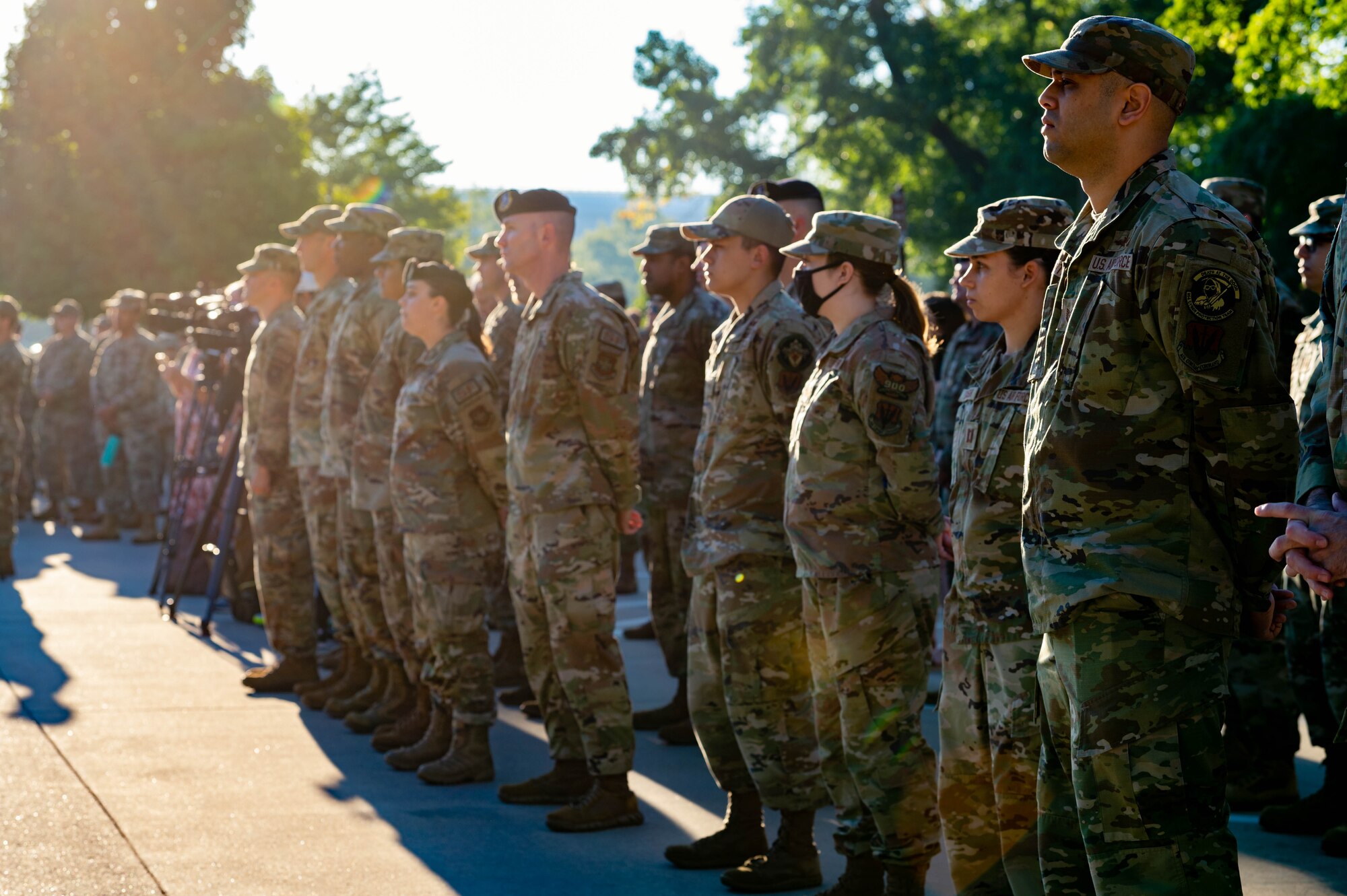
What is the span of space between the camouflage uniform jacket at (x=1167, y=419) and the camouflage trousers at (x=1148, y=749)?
6cm

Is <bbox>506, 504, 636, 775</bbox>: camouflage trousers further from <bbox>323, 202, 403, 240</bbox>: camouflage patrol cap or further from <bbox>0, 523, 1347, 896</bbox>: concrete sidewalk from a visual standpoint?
<bbox>323, 202, 403, 240</bbox>: camouflage patrol cap

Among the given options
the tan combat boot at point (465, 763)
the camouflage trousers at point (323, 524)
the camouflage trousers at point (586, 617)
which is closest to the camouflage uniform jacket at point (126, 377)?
the camouflage trousers at point (323, 524)

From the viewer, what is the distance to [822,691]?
4.75 metres

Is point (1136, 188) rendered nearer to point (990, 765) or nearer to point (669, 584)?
point (990, 765)

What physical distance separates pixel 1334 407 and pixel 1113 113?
0.72 meters

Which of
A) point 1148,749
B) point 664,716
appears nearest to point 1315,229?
point 1148,749

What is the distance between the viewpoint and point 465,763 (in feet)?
21.5

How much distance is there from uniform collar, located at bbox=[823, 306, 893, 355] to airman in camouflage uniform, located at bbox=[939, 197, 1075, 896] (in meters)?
0.49

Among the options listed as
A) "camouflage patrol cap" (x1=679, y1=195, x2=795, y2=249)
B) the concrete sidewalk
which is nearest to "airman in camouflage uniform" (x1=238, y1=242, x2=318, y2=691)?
the concrete sidewalk

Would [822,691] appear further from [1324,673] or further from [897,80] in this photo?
[897,80]

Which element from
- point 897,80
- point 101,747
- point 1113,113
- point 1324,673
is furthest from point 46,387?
point 897,80

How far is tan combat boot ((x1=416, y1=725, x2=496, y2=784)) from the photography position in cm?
653

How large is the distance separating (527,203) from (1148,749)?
3.95 m

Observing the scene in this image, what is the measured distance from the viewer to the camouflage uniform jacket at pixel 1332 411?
113 inches
